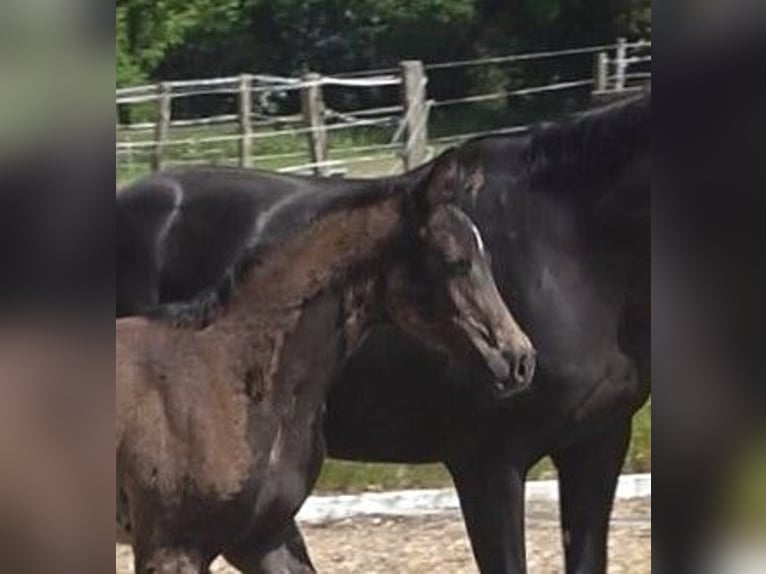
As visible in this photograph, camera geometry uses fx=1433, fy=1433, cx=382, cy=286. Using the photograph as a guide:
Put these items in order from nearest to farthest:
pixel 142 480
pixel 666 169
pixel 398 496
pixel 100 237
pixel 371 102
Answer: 1. pixel 100 237
2. pixel 666 169
3. pixel 142 480
4. pixel 371 102
5. pixel 398 496

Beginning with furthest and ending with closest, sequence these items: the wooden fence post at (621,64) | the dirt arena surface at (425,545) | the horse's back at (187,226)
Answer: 1. the dirt arena surface at (425,545)
2. the horse's back at (187,226)
3. the wooden fence post at (621,64)

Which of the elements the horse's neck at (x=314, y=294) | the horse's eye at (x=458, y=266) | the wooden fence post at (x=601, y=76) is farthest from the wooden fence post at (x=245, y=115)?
the wooden fence post at (x=601, y=76)

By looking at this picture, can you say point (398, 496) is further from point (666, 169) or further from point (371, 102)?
point (666, 169)

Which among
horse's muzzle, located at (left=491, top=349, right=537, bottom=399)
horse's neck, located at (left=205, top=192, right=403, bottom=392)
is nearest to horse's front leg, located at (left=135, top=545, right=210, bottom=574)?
horse's neck, located at (left=205, top=192, right=403, bottom=392)

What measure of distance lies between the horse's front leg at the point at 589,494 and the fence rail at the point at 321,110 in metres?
0.72

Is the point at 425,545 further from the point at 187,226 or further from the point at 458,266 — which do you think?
the point at 458,266

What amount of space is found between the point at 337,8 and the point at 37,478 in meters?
1.49

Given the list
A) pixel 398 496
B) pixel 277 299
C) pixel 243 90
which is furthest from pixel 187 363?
pixel 398 496

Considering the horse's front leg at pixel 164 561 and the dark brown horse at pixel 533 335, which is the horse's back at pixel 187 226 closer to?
the dark brown horse at pixel 533 335

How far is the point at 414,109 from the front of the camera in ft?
8.87

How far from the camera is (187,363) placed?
8.37ft

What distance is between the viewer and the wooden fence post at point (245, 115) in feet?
8.60

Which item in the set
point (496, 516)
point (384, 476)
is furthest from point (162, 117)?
point (384, 476)

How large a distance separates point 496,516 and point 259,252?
2.58 ft
